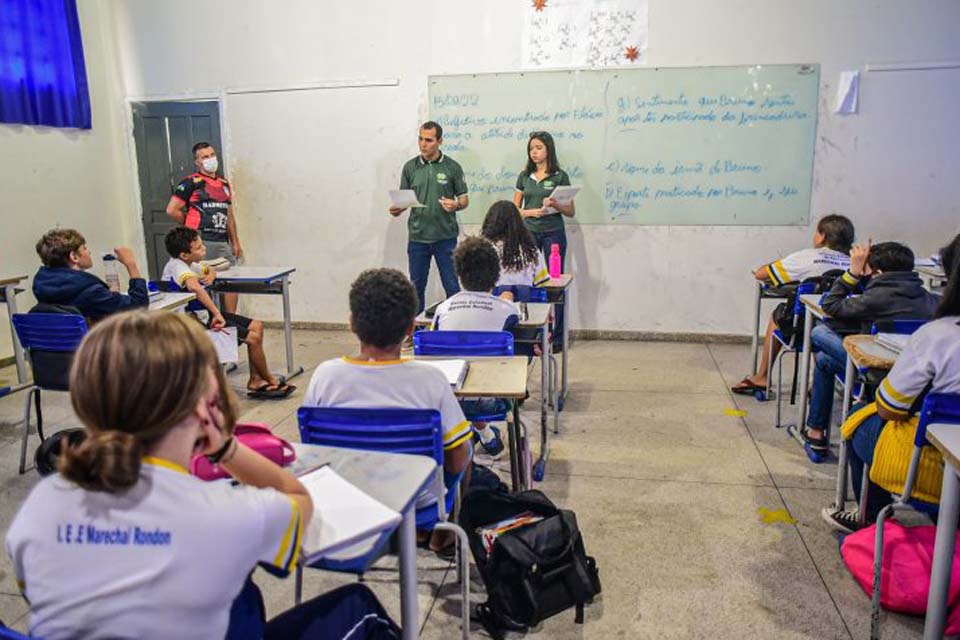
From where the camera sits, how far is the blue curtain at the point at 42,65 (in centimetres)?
484

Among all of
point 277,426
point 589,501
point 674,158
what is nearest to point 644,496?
point 589,501

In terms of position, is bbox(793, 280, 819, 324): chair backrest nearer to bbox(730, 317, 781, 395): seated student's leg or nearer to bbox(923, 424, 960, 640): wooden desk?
bbox(730, 317, 781, 395): seated student's leg

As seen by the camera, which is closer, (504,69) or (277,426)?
(277,426)

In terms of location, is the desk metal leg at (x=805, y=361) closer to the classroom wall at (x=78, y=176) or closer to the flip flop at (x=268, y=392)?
the flip flop at (x=268, y=392)

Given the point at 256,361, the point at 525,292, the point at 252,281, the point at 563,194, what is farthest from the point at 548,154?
the point at 256,361

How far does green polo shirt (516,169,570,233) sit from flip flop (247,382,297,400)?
2059 mm

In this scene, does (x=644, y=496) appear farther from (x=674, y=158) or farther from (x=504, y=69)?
(x=504, y=69)

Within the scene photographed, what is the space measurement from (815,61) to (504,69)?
216 cm

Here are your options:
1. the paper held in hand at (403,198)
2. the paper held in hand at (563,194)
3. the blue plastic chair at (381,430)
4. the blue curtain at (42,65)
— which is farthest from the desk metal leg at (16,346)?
the paper held in hand at (563,194)

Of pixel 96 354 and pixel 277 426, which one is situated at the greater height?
pixel 96 354

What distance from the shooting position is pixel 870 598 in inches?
85.6

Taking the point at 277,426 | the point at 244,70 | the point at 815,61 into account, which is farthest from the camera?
the point at 244,70

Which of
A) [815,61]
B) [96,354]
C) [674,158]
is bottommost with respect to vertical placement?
[96,354]

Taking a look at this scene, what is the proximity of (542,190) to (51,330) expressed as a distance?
324 centimetres
